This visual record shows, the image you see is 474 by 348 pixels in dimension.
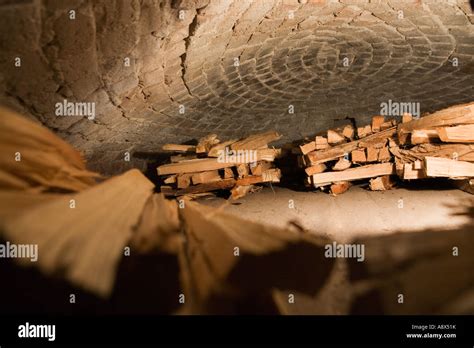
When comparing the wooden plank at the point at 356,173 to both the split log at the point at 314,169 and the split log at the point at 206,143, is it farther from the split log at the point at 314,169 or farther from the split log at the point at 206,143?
the split log at the point at 206,143

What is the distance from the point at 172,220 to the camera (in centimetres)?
159

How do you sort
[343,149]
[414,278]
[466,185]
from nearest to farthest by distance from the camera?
[414,278] < [466,185] < [343,149]

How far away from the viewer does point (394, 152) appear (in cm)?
420

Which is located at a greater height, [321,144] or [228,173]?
[321,144]

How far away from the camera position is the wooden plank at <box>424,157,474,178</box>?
12.2 feet

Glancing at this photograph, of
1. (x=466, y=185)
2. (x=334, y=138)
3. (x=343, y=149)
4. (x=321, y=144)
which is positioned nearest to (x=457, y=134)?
(x=466, y=185)

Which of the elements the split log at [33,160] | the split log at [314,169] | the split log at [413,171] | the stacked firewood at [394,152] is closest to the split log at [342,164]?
the stacked firewood at [394,152]

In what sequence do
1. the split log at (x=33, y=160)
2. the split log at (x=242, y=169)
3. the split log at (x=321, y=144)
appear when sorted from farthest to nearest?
the split log at (x=242, y=169), the split log at (x=321, y=144), the split log at (x=33, y=160)

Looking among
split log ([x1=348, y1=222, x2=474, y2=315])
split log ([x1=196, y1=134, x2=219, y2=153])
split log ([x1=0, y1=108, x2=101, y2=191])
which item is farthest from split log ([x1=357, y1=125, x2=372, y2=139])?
split log ([x1=0, y1=108, x2=101, y2=191])

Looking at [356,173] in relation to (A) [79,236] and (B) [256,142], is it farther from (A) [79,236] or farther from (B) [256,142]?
(A) [79,236]

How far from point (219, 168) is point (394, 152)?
228cm

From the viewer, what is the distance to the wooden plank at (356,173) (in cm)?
423

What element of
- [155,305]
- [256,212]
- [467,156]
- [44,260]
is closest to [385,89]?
[467,156]

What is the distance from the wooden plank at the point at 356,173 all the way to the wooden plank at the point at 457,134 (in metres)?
0.66
